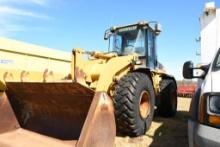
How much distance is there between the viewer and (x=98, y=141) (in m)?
3.86

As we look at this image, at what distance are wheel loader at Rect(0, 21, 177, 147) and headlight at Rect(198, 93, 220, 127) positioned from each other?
1304mm

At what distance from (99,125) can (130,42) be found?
15.0 feet

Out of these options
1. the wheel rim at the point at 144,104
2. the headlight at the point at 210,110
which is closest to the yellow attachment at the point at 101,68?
the wheel rim at the point at 144,104

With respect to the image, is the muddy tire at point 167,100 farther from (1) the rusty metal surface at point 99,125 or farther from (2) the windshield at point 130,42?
(1) the rusty metal surface at point 99,125

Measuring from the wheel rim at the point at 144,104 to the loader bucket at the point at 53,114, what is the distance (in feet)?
7.07

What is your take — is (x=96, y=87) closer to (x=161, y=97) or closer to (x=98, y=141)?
(x=98, y=141)

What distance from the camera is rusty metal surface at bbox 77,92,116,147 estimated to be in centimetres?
376

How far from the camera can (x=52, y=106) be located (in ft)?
17.1

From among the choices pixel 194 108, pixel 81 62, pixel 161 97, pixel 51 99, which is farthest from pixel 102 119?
pixel 161 97

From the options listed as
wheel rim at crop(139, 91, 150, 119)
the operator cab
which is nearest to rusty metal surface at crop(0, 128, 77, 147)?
wheel rim at crop(139, 91, 150, 119)

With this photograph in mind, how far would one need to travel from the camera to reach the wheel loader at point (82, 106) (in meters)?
3.96

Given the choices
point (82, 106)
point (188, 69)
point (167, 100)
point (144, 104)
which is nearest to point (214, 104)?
point (188, 69)

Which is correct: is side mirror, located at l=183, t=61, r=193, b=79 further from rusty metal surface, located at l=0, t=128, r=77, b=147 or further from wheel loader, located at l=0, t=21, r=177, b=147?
rusty metal surface, located at l=0, t=128, r=77, b=147

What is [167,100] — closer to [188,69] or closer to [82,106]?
[188,69]
